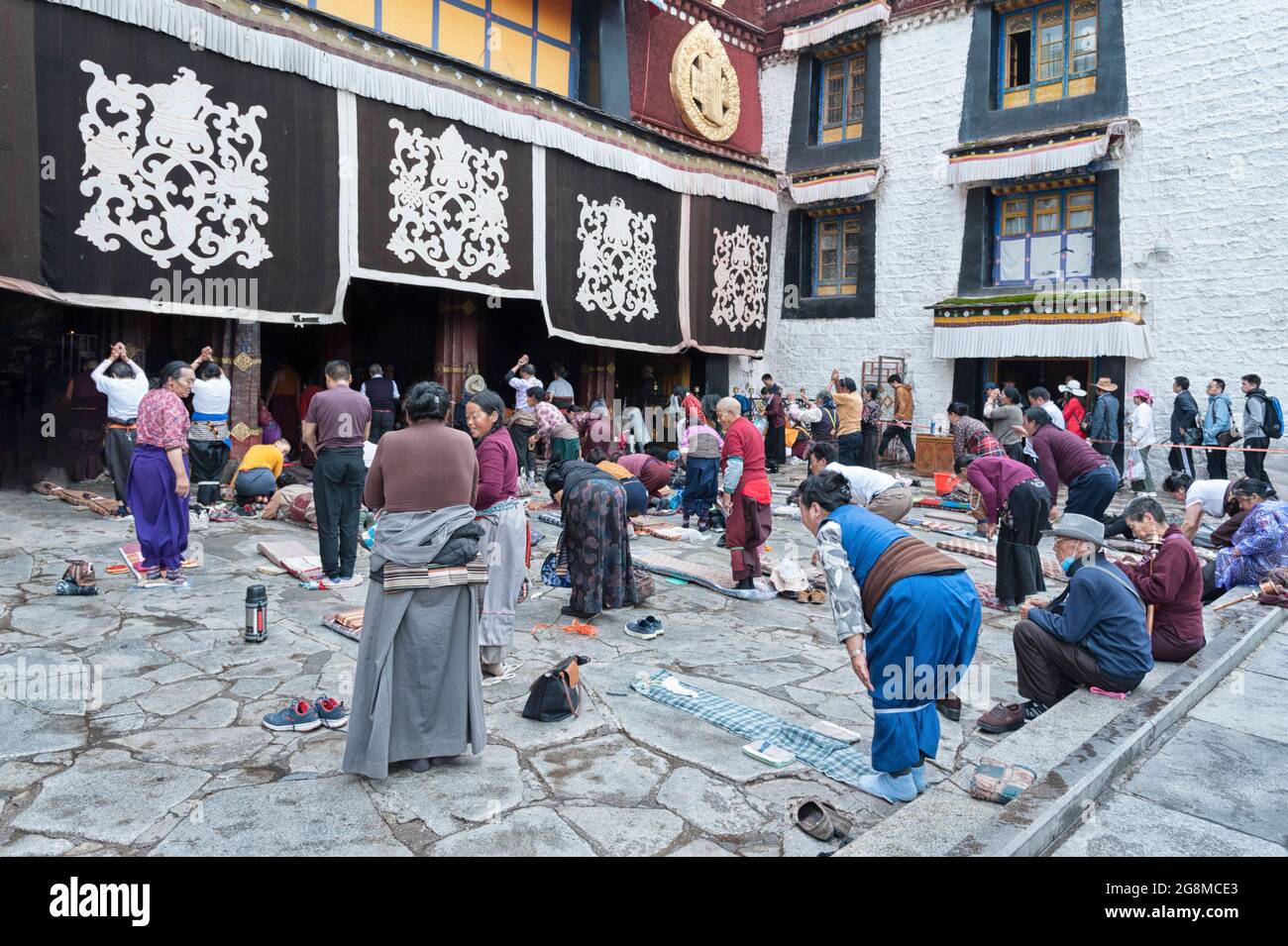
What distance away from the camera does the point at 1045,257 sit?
16359 millimetres

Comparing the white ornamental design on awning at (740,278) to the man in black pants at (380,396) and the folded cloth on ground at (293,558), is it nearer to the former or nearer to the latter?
the man in black pants at (380,396)

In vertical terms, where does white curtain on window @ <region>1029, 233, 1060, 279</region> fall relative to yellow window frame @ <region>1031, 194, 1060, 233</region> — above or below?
below

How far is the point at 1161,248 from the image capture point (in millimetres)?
14758

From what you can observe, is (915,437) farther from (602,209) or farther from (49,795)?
(49,795)

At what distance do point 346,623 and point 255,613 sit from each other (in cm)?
61

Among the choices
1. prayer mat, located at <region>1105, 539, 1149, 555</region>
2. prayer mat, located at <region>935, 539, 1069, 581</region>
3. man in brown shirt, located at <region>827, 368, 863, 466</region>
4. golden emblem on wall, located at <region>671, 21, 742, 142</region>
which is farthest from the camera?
golden emblem on wall, located at <region>671, 21, 742, 142</region>

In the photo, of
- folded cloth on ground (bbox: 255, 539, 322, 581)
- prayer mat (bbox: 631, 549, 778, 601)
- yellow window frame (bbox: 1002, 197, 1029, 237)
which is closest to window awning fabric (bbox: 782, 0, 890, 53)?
yellow window frame (bbox: 1002, 197, 1029, 237)

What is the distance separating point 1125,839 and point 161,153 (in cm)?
1065

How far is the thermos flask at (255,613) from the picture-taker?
222 inches

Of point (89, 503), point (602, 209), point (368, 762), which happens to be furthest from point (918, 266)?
point (368, 762)

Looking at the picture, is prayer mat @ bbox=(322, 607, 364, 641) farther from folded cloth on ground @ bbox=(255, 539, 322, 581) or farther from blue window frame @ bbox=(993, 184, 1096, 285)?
blue window frame @ bbox=(993, 184, 1096, 285)

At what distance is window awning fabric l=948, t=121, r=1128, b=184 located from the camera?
15.0 m

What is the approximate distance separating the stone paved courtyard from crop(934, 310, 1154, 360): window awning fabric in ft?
33.1

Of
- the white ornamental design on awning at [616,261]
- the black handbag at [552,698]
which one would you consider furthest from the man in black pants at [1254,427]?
the black handbag at [552,698]
